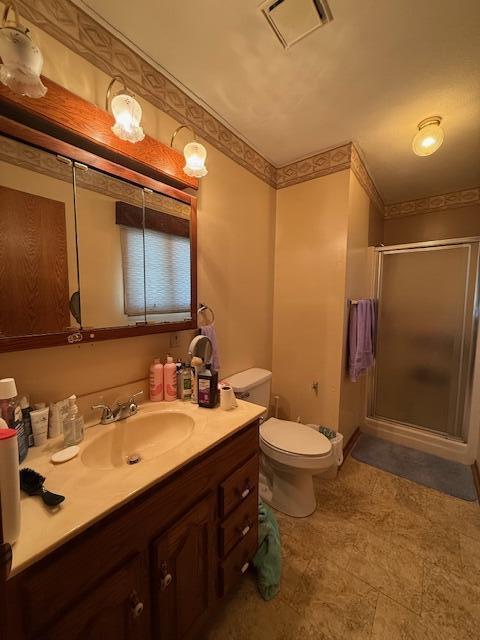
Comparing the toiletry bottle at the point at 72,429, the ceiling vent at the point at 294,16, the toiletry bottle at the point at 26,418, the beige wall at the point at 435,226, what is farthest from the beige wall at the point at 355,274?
the toiletry bottle at the point at 26,418

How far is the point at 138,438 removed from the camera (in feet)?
3.45

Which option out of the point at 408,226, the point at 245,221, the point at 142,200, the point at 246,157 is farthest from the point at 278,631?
the point at 408,226

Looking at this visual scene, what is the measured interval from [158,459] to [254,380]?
0.96 meters

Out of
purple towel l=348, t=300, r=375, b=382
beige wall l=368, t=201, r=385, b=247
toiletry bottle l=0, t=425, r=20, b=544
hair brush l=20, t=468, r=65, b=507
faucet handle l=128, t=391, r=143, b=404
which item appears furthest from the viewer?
beige wall l=368, t=201, r=385, b=247

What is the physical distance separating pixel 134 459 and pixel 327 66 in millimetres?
1915

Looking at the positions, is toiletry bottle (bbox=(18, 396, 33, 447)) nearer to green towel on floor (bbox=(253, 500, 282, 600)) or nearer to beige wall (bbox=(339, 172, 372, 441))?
green towel on floor (bbox=(253, 500, 282, 600))

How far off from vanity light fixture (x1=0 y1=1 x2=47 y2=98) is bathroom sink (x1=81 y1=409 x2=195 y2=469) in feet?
3.62

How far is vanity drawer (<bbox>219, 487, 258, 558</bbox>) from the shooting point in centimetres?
96

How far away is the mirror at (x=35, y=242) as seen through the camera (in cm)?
80

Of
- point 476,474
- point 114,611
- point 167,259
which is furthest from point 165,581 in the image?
point 476,474

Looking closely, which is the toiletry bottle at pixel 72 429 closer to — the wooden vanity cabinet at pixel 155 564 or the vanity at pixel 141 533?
the vanity at pixel 141 533

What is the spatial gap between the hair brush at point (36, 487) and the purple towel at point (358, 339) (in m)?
1.84

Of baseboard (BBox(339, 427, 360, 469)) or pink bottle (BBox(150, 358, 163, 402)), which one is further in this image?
baseboard (BBox(339, 427, 360, 469))

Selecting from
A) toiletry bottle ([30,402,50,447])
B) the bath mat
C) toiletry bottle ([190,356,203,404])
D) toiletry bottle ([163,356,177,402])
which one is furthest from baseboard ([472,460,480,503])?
toiletry bottle ([30,402,50,447])
